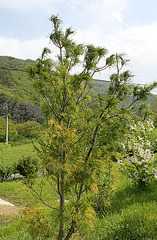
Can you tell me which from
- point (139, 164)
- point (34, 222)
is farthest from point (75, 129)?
point (139, 164)

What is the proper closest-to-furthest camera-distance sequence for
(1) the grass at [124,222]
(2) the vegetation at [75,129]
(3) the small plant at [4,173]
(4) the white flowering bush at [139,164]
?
(2) the vegetation at [75,129] < (1) the grass at [124,222] < (4) the white flowering bush at [139,164] < (3) the small plant at [4,173]

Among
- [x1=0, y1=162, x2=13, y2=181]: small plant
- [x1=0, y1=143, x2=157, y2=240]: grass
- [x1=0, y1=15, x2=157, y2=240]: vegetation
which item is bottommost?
[x1=0, y1=162, x2=13, y2=181]: small plant

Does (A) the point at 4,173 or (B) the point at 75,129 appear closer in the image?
(B) the point at 75,129

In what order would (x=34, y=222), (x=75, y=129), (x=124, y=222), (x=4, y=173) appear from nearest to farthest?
(x=34, y=222), (x=75, y=129), (x=124, y=222), (x=4, y=173)

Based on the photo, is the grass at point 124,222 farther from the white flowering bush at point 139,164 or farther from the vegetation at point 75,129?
the white flowering bush at point 139,164

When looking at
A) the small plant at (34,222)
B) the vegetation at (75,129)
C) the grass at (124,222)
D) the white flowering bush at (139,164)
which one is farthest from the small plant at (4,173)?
the small plant at (34,222)

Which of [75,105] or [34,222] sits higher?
[75,105]

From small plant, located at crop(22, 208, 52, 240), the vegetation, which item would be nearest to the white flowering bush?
the vegetation

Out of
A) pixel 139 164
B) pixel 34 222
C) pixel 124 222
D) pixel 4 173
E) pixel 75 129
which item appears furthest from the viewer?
pixel 4 173

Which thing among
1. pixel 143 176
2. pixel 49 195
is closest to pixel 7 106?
pixel 49 195

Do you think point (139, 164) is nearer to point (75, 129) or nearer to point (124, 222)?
point (124, 222)

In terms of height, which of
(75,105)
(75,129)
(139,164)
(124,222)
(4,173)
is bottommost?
(4,173)

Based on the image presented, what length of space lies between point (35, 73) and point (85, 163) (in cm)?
136

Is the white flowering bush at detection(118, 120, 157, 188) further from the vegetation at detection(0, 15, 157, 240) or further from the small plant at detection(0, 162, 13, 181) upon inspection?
the small plant at detection(0, 162, 13, 181)
